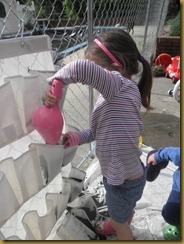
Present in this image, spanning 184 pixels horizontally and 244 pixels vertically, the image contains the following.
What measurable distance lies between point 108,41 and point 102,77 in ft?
0.81

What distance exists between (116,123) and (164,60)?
440cm

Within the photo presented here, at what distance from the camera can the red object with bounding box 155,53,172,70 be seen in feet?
→ 17.1

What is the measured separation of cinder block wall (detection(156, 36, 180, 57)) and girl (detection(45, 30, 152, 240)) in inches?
207

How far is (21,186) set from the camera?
1.16 metres

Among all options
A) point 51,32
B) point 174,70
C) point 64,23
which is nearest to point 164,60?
point 174,70

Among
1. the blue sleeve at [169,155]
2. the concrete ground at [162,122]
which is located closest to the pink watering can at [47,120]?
the blue sleeve at [169,155]

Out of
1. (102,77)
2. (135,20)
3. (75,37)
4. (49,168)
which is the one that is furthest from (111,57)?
(135,20)

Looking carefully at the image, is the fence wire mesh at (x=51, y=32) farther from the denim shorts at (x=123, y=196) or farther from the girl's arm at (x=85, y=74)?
the denim shorts at (x=123, y=196)

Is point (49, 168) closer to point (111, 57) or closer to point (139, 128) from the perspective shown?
point (139, 128)

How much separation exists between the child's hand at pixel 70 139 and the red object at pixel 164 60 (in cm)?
426

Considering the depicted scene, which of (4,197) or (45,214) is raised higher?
(4,197)

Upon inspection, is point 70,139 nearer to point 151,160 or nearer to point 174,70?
point 151,160

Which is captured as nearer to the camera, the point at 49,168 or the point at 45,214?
the point at 49,168

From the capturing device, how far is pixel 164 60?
5.23 meters
